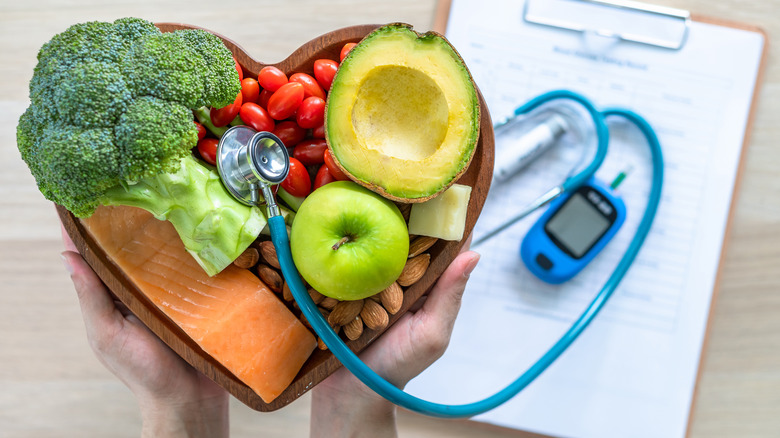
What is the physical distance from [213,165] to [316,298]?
0.84 feet

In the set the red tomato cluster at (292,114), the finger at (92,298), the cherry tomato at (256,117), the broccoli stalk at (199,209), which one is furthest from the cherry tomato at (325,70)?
the finger at (92,298)

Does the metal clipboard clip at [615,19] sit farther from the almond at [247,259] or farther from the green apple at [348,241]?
the almond at [247,259]

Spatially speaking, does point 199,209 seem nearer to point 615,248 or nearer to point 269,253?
point 269,253

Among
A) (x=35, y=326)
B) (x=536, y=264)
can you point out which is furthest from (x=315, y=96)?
(x=35, y=326)

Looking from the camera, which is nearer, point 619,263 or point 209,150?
point 209,150

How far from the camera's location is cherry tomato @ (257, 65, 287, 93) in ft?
2.74

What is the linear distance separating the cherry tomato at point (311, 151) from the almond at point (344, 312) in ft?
0.74

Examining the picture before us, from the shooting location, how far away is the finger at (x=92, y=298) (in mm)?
830

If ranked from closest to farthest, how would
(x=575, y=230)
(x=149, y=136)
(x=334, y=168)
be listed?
(x=149, y=136), (x=334, y=168), (x=575, y=230)

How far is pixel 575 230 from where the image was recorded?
1.07m

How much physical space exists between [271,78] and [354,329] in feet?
1.33

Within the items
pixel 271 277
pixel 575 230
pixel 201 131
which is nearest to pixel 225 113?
pixel 201 131

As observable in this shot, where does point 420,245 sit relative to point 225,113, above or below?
below

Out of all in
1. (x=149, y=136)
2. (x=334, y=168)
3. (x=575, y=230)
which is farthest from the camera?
(x=575, y=230)
